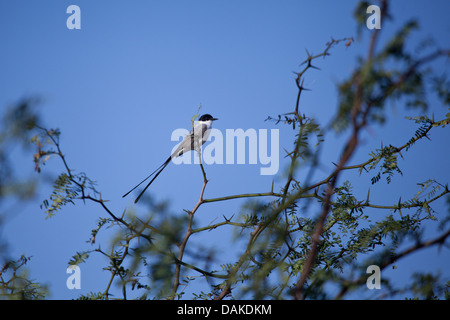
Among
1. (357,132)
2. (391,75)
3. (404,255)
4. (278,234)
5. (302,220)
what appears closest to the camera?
(357,132)

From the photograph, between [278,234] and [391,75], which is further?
[278,234]

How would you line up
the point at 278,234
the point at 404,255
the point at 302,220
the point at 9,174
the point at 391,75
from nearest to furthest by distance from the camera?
1. the point at 391,75
2. the point at 404,255
3. the point at 278,234
4. the point at 9,174
5. the point at 302,220

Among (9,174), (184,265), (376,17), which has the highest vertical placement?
(376,17)

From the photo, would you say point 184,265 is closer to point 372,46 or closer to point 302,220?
point 302,220

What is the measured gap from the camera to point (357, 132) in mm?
473

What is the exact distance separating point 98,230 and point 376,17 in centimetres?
82

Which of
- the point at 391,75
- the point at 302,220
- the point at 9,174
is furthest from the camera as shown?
the point at 302,220

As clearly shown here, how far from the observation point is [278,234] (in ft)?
2.76
